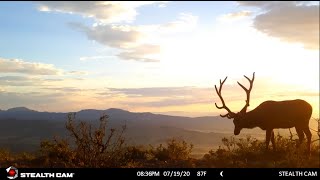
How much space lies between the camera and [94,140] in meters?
14.5

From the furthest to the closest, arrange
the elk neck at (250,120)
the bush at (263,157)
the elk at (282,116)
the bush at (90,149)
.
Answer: the elk neck at (250,120) < the elk at (282,116) < the bush at (263,157) < the bush at (90,149)
